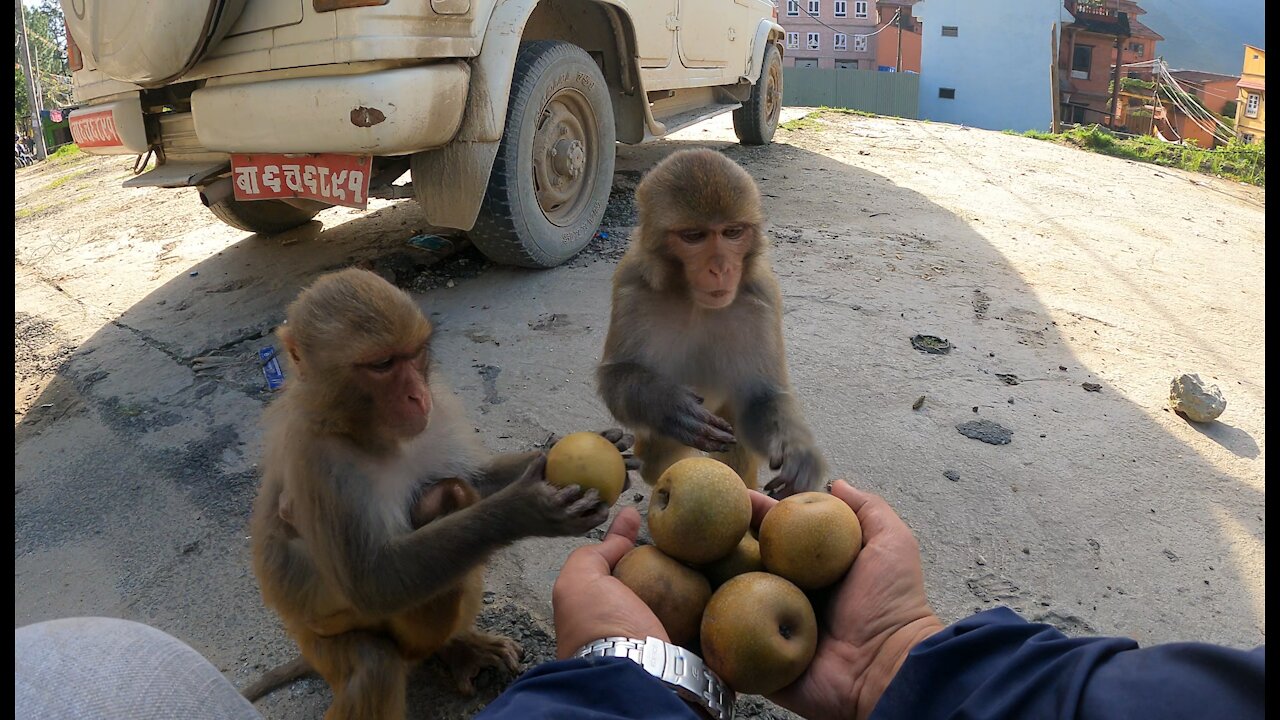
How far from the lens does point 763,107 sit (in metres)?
8.69

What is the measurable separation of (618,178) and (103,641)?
6031mm

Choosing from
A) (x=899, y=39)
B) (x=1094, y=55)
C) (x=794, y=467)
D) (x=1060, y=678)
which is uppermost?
(x=899, y=39)

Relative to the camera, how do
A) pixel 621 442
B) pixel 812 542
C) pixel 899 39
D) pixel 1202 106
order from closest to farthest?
pixel 812 542 → pixel 621 442 → pixel 1202 106 → pixel 899 39

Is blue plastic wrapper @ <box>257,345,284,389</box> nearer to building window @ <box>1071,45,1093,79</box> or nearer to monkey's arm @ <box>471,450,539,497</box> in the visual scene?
monkey's arm @ <box>471,450,539,497</box>

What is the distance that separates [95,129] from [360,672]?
3.87 metres

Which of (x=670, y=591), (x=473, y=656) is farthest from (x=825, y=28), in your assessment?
(x=670, y=591)

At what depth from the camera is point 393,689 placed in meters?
2.02

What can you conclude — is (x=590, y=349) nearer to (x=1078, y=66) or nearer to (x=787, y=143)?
(x=787, y=143)

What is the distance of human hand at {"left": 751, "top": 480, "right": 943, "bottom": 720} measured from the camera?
1757 millimetres

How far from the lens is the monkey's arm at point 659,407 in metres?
2.49

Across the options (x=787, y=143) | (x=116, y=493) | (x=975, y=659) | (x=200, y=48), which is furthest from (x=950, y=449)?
(x=787, y=143)

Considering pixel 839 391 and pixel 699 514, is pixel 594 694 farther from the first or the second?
pixel 839 391

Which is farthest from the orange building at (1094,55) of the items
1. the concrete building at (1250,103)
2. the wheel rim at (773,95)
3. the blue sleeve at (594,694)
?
the blue sleeve at (594,694)

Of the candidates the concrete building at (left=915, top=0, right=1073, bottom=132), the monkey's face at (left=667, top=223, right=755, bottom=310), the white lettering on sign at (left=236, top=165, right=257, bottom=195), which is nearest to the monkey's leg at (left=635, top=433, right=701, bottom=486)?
the monkey's face at (left=667, top=223, right=755, bottom=310)
